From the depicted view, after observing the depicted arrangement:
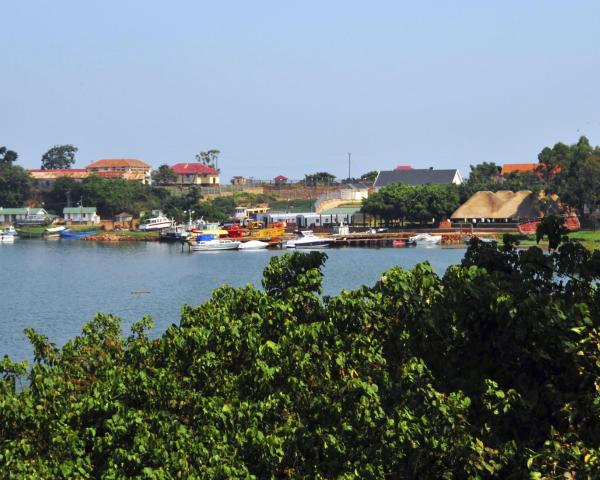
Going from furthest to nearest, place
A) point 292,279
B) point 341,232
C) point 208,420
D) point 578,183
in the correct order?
point 341,232
point 578,183
point 292,279
point 208,420

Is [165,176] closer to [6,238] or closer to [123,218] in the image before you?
[123,218]

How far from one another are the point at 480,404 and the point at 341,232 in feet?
279

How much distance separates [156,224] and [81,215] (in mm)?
11923

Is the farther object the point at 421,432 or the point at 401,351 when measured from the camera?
the point at 401,351

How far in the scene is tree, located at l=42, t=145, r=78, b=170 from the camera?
548 ft

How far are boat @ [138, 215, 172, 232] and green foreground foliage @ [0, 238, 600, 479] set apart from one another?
90.3 meters

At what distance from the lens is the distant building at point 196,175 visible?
142m

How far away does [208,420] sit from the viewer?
1562 cm

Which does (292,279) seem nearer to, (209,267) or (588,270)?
(588,270)

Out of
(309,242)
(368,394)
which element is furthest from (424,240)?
(368,394)

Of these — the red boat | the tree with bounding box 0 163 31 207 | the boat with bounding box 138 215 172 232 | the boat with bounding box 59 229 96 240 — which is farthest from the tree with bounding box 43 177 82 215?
the red boat

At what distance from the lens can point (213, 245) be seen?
90062 mm

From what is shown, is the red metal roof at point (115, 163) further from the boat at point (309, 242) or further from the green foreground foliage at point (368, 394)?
the green foreground foliage at point (368, 394)

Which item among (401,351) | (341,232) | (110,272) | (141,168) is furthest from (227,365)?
(141,168)
